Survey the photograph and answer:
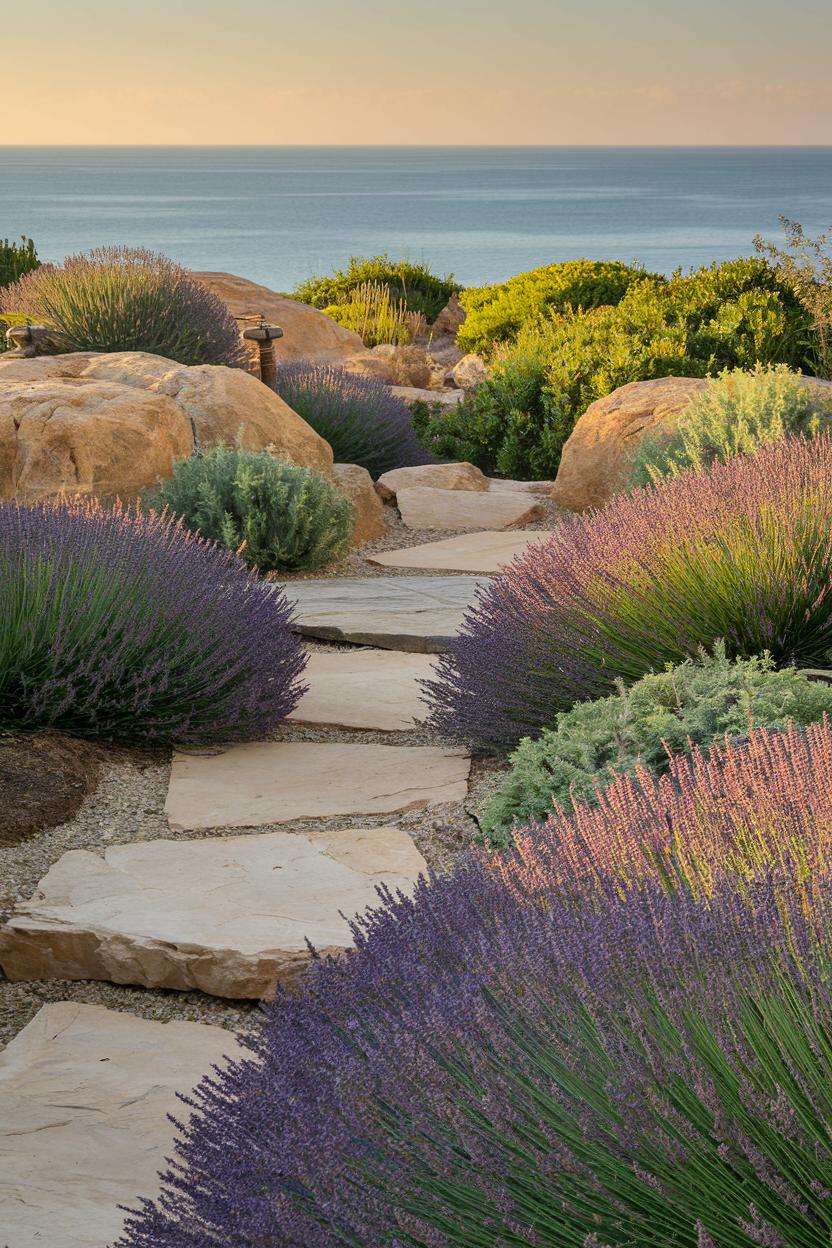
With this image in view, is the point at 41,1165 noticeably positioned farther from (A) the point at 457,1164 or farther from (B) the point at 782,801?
(B) the point at 782,801

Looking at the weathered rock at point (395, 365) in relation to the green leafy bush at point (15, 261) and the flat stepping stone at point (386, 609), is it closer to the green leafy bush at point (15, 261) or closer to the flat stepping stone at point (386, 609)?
the green leafy bush at point (15, 261)

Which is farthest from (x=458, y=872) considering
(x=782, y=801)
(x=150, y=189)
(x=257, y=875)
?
(x=150, y=189)

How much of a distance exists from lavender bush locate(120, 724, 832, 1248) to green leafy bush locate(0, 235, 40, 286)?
699 inches

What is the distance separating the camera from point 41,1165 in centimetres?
260

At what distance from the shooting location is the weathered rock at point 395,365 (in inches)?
695

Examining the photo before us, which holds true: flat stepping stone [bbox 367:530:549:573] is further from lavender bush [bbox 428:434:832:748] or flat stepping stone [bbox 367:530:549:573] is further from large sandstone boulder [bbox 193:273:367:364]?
large sandstone boulder [bbox 193:273:367:364]

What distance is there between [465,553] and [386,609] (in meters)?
1.66

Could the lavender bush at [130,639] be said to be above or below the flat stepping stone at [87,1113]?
above

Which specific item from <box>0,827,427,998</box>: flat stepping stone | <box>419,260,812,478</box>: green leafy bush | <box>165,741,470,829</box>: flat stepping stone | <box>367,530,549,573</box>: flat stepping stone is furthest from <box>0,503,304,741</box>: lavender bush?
<box>419,260,812,478</box>: green leafy bush

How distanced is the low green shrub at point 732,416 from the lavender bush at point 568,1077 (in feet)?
20.5

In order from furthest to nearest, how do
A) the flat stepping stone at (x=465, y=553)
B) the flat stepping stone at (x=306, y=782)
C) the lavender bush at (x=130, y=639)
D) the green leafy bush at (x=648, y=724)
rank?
the flat stepping stone at (x=465, y=553) → the lavender bush at (x=130, y=639) → the flat stepping stone at (x=306, y=782) → the green leafy bush at (x=648, y=724)

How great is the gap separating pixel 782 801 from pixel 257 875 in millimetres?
1795

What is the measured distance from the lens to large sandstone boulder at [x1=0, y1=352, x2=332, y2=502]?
25.3 ft

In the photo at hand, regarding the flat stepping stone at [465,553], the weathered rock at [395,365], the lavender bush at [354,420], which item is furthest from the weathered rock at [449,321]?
the flat stepping stone at [465,553]
